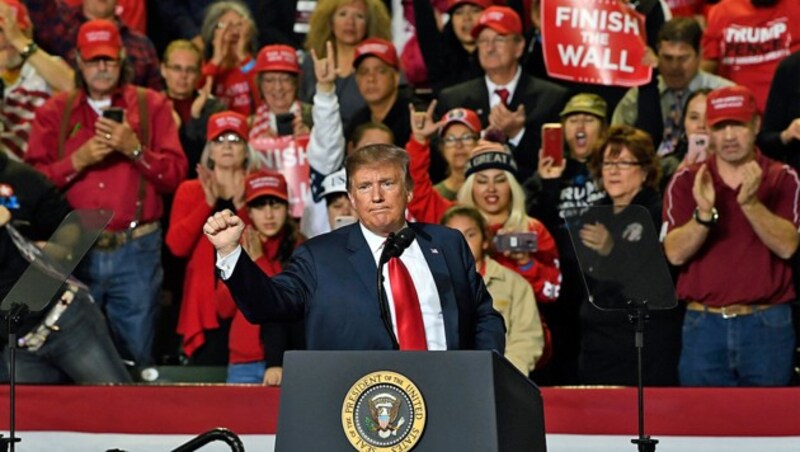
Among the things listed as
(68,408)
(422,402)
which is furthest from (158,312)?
(422,402)

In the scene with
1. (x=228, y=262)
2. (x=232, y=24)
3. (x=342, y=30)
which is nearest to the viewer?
(x=228, y=262)

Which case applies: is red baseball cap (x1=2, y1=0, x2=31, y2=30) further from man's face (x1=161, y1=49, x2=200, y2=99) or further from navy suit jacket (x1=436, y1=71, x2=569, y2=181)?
navy suit jacket (x1=436, y1=71, x2=569, y2=181)

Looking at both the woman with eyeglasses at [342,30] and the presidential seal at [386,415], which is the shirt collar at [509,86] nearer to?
the woman with eyeglasses at [342,30]

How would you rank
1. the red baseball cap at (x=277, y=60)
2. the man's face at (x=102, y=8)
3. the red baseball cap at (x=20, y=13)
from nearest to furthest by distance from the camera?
the red baseball cap at (x=277, y=60) → the red baseball cap at (x=20, y=13) → the man's face at (x=102, y=8)

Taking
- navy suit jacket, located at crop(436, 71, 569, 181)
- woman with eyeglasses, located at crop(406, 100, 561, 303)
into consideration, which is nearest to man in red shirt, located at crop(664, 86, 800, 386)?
woman with eyeglasses, located at crop(406, 100, 561, 303)

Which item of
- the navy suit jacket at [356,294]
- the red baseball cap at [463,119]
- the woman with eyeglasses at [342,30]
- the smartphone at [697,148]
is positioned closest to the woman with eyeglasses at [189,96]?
the woman with eyeglasses at [342,30]

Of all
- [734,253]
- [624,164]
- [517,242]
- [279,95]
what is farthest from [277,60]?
[734,253]

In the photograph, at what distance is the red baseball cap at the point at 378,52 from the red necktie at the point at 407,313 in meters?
3.78

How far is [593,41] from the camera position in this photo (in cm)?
851

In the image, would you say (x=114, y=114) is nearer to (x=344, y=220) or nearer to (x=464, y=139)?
(x=344, y=220)

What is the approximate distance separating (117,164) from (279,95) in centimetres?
102

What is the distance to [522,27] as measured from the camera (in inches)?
357

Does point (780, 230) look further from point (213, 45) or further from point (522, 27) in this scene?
point (213, 45)

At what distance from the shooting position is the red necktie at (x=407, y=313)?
15.7ft
